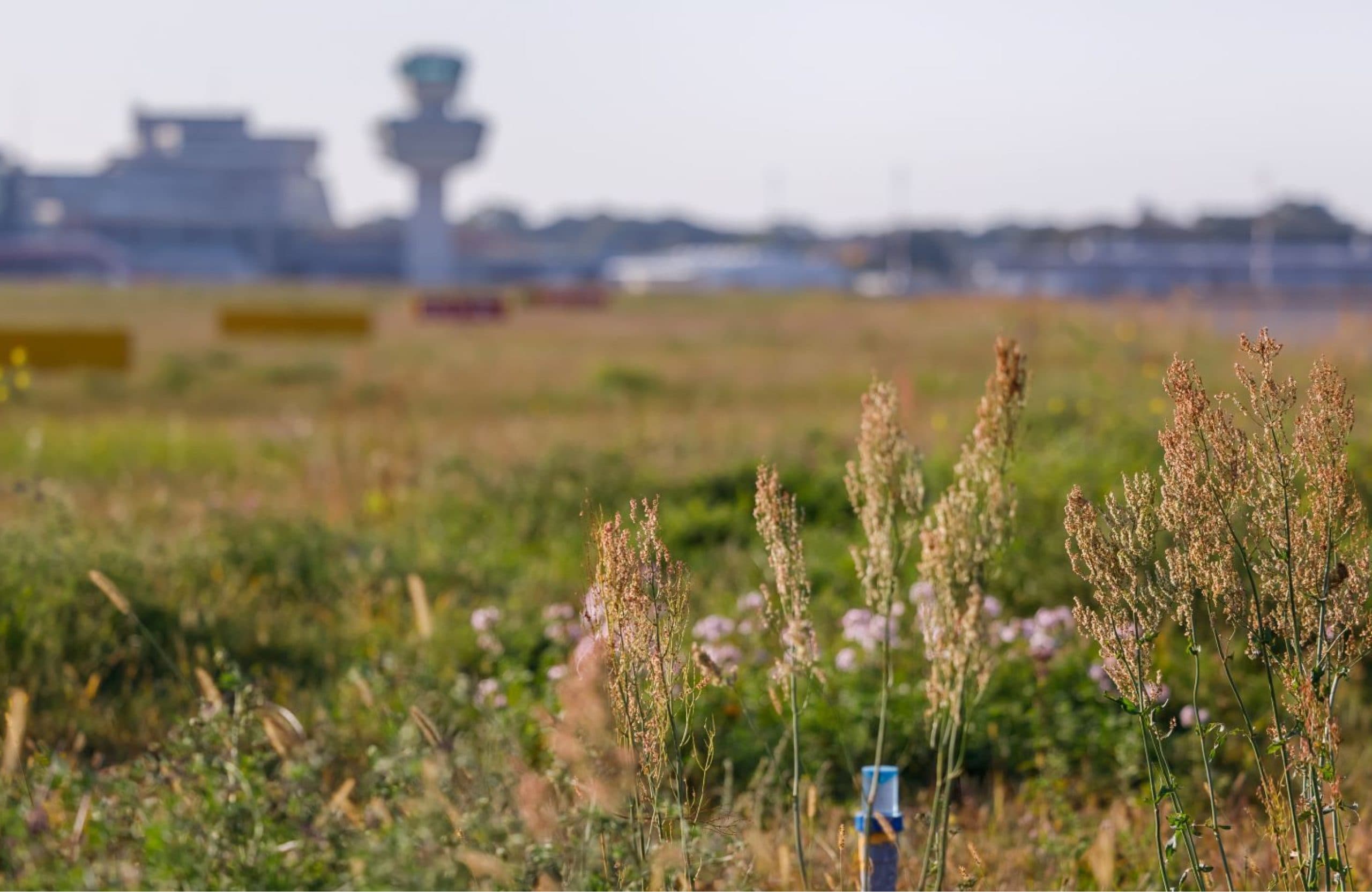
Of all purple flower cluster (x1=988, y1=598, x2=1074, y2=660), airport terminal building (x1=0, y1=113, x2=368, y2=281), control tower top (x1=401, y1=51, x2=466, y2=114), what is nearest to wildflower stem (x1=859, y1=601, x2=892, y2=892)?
purple flower cluster (x1=988, y1=598, x2=1074, y2=660)

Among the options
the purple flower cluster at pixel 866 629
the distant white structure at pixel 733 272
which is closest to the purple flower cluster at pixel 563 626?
the purple flower cluster at pixel 866 629

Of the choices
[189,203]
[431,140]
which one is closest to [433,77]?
[431,140]

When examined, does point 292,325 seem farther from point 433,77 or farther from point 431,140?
point 433,77

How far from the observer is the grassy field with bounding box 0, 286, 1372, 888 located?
2.81 m

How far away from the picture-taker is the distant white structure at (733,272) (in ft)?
341

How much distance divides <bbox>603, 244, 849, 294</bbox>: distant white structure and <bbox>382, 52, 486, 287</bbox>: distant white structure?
13690 mm

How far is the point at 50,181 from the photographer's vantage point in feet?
411

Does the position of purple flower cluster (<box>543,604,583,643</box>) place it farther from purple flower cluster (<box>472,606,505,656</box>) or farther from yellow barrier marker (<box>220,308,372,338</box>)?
yellow barrier marker (<box>220,308,372,338</box>)

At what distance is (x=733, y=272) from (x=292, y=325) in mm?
74394

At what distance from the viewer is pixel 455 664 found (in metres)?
4.82

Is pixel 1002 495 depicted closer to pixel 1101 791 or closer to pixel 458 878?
pixel 458 878

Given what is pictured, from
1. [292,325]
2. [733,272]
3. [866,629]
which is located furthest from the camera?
[733,272]

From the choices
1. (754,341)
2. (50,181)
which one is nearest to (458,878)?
(754,341)

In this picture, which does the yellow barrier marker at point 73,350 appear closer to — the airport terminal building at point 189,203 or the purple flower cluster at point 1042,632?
the purple flower cluster at point 1042,632
